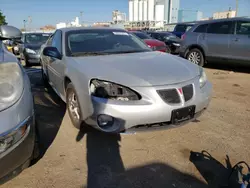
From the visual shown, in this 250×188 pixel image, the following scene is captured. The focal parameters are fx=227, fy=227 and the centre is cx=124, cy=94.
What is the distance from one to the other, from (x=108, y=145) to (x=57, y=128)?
0.96 metres

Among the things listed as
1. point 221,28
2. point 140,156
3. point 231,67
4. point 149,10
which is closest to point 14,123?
point 140,156

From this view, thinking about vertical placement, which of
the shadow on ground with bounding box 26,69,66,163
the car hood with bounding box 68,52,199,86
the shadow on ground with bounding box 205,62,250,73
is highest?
the car hood with bounding box 68,52,199,86

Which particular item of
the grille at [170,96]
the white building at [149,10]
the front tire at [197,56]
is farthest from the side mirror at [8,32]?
the white building at [149,10]

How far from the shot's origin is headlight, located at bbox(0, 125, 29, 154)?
1663 mm

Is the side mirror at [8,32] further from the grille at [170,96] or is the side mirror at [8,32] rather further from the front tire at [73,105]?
the grille at [170,96]

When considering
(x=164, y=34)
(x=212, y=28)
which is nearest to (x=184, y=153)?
(x=212, y=28)

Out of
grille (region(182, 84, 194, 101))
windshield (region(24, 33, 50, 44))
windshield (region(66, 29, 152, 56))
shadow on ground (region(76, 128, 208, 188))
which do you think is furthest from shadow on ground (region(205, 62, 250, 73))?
windshield (region(24, 33, 50, 44))

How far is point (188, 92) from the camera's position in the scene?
8.63ft

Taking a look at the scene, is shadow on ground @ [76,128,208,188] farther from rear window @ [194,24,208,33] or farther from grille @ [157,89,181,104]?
rear window @ [194,24,208,33]

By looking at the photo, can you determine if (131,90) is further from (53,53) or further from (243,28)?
(243,28)

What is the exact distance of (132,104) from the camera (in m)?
2.40

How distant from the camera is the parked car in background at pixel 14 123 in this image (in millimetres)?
1675

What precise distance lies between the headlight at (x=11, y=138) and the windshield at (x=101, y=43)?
5.94 feet

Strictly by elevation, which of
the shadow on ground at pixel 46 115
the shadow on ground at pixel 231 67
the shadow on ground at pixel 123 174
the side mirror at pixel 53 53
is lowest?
the shadow on ground at pixel 123 174
